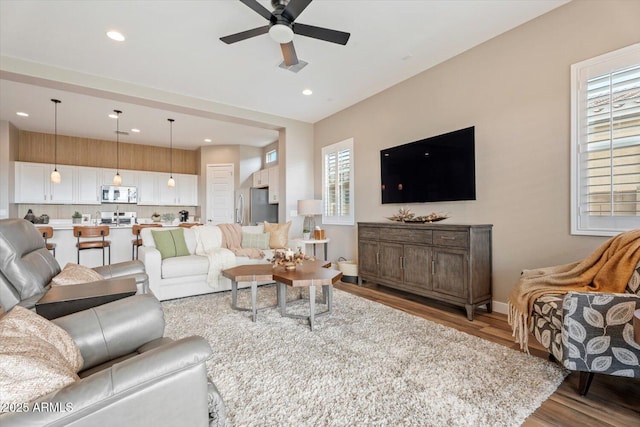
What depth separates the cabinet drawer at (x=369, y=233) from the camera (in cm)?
405

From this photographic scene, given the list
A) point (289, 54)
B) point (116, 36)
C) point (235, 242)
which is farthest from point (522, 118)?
point (116, 36)

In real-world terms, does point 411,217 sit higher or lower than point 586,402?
higher

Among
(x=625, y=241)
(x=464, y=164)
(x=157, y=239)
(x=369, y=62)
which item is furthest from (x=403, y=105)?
(x=157, y=239)

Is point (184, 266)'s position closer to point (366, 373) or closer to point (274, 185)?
point (366, 373)

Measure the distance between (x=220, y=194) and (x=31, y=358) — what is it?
746cm

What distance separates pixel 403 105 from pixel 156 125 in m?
5.18

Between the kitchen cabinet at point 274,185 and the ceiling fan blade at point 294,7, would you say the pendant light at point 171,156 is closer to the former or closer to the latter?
the kitchen cabinet at point 274,185

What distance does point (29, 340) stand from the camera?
92 cm

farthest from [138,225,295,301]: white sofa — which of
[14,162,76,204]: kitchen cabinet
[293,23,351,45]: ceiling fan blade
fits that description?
[14,162,76,204]: kitchen cabinet

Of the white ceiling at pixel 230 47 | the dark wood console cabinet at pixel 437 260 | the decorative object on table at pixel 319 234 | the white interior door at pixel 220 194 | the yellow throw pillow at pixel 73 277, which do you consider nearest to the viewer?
the yellow throw pillow at pixel 73 277

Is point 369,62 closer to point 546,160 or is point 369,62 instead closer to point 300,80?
point 300,80

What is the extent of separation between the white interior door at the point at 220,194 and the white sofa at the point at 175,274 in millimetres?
3872

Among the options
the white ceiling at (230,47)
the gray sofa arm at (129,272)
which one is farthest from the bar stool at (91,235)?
the gray sofa arm at (129,272)

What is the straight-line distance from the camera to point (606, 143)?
243 centimetres
